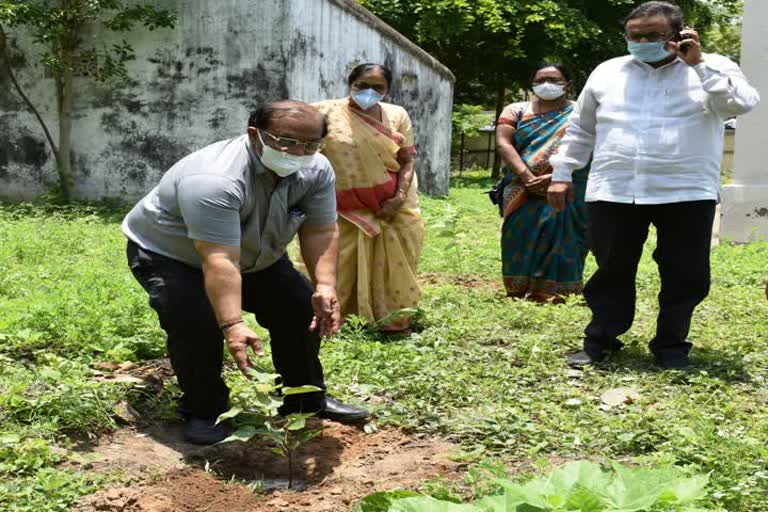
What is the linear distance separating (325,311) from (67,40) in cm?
938

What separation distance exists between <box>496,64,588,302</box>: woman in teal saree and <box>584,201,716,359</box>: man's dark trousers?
5.35 feet

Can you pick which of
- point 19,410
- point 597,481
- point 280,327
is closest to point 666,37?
point 280,327

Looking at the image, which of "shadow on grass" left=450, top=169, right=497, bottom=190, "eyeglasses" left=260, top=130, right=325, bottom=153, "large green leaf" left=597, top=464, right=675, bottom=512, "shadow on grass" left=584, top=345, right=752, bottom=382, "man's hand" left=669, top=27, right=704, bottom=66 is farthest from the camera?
"shadow on grass" left=450, top=169, right=497, bottom=190

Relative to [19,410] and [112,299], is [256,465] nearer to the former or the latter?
[19,410]

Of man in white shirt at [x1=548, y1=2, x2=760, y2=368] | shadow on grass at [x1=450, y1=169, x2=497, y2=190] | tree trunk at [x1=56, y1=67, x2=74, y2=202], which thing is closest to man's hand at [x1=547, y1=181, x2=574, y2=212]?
man in white shirt at [x1=548, y1=2, x2=760, y2=368]

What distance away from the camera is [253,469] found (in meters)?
3.78

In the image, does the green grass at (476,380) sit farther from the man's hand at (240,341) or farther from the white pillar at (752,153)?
the white pillar at (752,153)

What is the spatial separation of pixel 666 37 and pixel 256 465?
105 inches

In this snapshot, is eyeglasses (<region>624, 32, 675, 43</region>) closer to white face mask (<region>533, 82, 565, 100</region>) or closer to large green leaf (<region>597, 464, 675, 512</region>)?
white face mask (<region>533, 82, 565, 100</region>)

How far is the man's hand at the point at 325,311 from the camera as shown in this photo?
152 inches

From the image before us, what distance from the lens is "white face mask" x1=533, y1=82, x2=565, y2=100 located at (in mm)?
A: 6605

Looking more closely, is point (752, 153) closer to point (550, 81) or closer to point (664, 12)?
point (550, 81)

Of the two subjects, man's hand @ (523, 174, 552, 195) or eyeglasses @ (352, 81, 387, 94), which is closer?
eyeglasses @ (352, 81, 387, 94)

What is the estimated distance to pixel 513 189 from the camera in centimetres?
691
